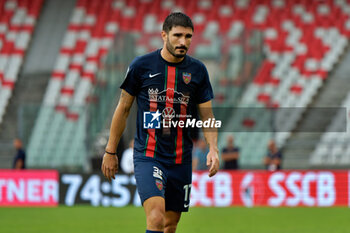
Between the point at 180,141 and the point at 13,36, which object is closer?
the point at 180,141

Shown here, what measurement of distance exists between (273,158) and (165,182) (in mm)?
11420

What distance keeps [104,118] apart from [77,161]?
1.34 metres

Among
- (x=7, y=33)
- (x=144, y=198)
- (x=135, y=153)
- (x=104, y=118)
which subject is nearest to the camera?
(x=144, y=198)

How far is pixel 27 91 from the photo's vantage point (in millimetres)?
22547

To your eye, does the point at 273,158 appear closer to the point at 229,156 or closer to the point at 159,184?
the point at 229,156

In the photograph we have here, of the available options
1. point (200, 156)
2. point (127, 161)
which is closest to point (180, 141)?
Answer: point (127, 161)

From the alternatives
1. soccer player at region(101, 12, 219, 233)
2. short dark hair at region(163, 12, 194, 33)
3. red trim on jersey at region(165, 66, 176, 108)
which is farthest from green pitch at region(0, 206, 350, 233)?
short dark hair at region(163, 12, 194, 33)

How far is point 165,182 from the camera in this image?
530cm

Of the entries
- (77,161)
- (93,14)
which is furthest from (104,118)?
(93,14)

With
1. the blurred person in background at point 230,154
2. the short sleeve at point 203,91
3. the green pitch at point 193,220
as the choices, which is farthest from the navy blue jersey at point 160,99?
the blurred person in background at point 230,154

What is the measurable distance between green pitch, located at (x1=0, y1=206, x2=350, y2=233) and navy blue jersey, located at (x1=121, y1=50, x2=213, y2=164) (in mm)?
4908

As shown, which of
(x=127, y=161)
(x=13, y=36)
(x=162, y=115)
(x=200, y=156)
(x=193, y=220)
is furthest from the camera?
(x=13, y=36)

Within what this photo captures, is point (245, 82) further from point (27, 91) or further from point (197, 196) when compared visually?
point (27, 91)

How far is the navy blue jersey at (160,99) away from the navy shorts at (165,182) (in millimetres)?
67
